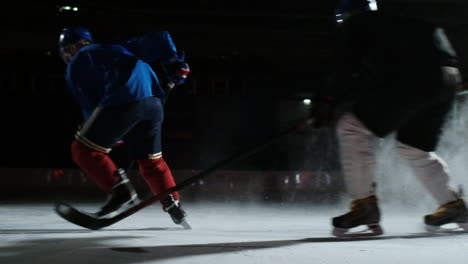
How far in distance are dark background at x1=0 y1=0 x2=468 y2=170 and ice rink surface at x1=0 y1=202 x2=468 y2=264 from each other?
571cm

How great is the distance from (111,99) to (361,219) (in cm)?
150

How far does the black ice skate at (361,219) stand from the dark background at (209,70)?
5.94m

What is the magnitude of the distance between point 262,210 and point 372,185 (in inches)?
80.6

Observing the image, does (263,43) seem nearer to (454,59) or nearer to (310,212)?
(310,212)

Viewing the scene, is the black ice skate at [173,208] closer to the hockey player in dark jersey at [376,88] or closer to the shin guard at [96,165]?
the shin guard at [96,165]

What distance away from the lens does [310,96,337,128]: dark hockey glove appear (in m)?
2.84

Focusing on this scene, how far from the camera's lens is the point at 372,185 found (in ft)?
10.1

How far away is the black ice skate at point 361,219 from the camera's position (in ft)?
9.88

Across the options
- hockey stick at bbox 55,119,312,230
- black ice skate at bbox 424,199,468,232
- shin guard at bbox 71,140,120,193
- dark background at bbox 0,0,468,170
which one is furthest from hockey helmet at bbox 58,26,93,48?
dark background at bbox 0,0,468,170

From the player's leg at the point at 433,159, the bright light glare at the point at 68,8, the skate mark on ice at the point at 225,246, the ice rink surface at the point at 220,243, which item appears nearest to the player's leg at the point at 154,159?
the ice rink surface at the point at 220,243

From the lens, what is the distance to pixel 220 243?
2.67 m

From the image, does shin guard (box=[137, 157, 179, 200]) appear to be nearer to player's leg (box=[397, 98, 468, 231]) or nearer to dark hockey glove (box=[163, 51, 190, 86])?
dark hockey glove (box=[163, 51, 190, 86])

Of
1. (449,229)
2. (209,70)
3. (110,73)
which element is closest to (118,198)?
(110,73)

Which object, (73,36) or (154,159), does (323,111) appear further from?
(73,36)
